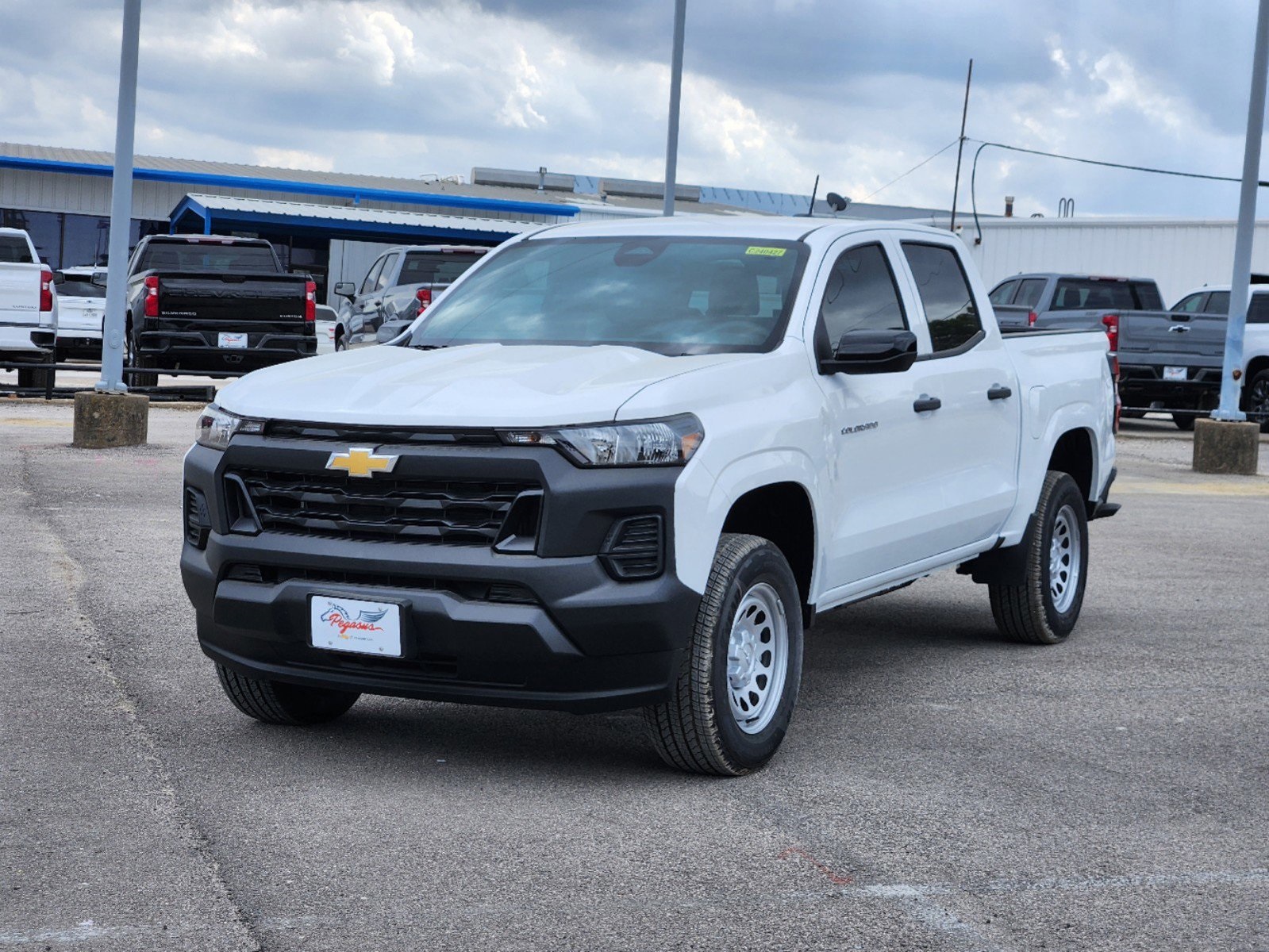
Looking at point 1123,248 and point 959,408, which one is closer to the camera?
point 959,408

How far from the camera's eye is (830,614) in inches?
339

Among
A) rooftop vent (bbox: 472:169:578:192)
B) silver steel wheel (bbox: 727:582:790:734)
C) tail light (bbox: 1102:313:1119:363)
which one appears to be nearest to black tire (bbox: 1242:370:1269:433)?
tail light (bbox: 1102:313:1119:363)

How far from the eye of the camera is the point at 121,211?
14.7m

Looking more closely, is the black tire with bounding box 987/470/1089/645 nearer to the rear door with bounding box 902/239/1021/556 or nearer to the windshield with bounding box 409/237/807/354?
the rear door with bounding box 902/239/1021/556

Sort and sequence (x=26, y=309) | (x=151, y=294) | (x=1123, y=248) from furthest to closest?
(x=1123, y=248) → (x=26, y=309) → (x=151, y=294)

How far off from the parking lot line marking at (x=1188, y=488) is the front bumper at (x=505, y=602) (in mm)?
10724

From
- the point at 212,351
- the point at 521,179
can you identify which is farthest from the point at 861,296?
the point at 521,179

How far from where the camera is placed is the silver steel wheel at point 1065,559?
7.84 m

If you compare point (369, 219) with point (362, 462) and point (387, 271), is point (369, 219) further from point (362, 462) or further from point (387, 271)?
point (362, 462)

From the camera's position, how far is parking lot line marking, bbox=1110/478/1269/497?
49.2ft

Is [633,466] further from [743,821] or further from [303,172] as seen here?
[303,172]

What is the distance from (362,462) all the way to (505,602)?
0.61 metres

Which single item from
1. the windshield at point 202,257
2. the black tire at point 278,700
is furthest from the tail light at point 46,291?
the black tire at point 278,700

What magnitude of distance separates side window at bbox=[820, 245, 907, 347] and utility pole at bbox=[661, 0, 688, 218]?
53.5 feet
